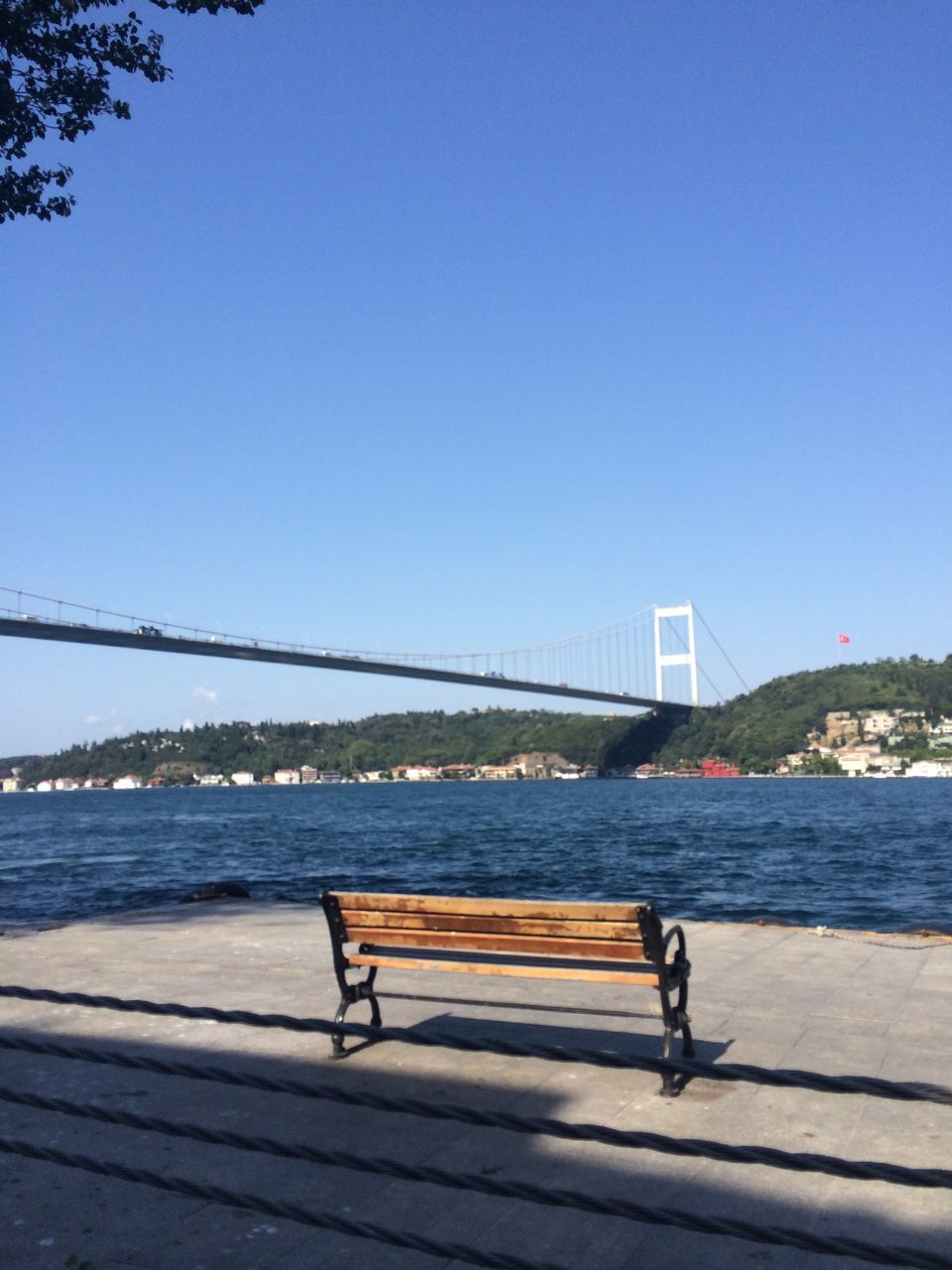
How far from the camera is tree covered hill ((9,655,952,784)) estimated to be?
70.9 metres

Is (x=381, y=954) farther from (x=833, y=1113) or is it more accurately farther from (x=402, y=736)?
(x=402, y=736)

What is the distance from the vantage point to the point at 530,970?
3.40 metres

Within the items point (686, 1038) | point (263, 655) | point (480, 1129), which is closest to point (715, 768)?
point (263, 655)

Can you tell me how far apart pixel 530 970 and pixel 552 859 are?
17.4 meters

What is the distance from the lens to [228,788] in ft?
341

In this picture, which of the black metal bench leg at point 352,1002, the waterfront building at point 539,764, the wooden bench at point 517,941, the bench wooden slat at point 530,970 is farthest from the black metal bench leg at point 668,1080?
the waterfront building at point 539,764

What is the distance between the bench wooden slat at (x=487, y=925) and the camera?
10.8 feet

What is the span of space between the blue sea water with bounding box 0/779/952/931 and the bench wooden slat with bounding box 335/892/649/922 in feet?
15.1

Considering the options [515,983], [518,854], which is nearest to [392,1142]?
[515,983]

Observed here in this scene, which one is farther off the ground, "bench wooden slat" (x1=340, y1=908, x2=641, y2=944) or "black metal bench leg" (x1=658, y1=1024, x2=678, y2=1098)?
"bench wooden slat" (x1=340, y1=908, x2=641, y2=944)

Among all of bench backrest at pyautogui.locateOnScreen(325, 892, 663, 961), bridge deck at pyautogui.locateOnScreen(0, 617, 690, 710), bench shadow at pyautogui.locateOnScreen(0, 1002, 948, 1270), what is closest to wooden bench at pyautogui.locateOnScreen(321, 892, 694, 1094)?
bench backrest at pyautogui.locateOnScreen(325, 892, 663, 961)

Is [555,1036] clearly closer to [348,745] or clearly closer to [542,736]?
Result: [542,736]

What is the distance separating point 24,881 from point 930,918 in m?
13.1

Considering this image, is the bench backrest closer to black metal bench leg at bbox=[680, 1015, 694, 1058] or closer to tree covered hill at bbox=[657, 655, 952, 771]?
black metal bench leg at bbox=[680, 1015, 694, 1058]
